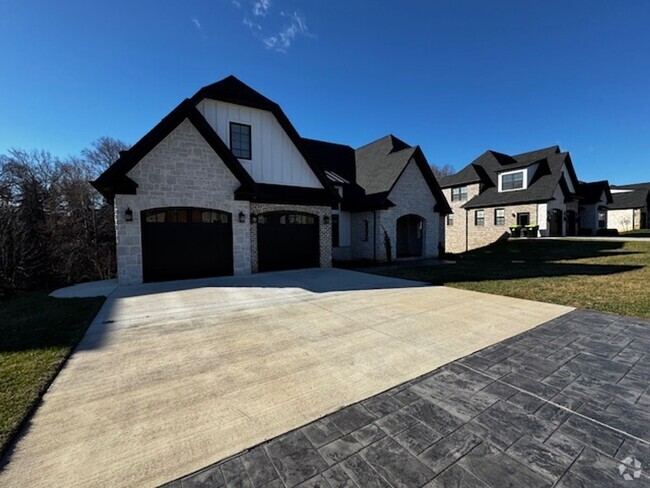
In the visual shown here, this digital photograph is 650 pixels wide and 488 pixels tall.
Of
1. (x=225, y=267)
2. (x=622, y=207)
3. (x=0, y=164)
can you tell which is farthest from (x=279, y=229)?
(x=622, y=207)

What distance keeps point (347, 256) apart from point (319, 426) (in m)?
15.7

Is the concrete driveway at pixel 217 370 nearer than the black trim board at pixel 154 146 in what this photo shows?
Yes

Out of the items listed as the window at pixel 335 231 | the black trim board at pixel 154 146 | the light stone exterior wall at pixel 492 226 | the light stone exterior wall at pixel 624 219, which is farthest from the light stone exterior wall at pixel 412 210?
the light stone exterior wall at pixel 624 219

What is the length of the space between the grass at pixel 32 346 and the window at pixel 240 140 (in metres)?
7.57

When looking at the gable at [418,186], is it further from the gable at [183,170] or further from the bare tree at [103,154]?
the bare tree at [103,154]

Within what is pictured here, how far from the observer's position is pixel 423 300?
301 inches

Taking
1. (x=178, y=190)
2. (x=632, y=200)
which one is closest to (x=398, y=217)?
(x=178, y=190)

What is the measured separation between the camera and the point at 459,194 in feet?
104

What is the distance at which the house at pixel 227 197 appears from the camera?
10156mm

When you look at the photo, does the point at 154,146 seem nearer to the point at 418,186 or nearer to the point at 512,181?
the point at 418,186

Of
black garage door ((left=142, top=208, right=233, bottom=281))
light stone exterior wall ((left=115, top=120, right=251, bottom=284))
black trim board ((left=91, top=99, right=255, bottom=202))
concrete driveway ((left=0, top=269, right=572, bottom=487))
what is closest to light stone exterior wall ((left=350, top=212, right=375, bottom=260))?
light stone exterior wall ((left=115, top=120, right=251, bottom=284))

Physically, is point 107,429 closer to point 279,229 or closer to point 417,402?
point 417,402

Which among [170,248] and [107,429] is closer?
[107,429]

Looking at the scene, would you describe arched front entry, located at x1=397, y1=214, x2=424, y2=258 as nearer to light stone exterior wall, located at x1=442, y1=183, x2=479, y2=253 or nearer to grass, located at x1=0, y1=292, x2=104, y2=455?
light stone exterior wall, located at x1=442, y1=183, x2=479, y2=253
